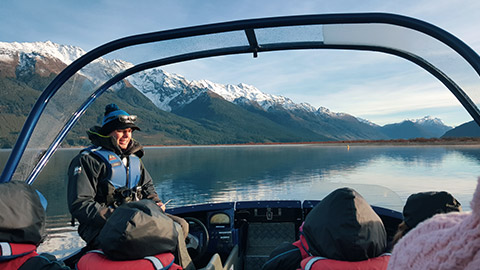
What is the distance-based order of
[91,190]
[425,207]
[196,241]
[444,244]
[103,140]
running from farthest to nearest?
[196,241] → [103,140] → [91,190] → [425,207] → [444,244]

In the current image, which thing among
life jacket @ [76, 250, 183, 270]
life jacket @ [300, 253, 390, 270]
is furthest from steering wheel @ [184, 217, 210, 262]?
life jacket @ [300, 253, 390, 270]

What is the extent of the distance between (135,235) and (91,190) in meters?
1.86

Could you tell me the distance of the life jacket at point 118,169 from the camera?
384 cm

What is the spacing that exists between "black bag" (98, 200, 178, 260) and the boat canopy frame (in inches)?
97.5

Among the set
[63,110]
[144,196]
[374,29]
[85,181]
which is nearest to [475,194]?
[85,181]

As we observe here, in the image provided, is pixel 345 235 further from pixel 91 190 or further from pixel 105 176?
pixel 105 176

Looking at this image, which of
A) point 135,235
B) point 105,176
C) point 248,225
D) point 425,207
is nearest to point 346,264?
point 425,207

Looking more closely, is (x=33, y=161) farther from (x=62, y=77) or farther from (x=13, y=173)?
(x=62, y=77)

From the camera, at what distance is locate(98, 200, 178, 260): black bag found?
2004mm

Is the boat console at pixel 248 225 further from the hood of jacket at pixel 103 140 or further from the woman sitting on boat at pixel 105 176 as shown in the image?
the hood of jacket at pixel 103 140

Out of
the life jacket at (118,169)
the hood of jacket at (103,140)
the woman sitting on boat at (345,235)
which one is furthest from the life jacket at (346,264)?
the hood of jacket at (103,140)

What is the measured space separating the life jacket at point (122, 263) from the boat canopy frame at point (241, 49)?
2288mm

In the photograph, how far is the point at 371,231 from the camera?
208 cm

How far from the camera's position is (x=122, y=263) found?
2041 mm
